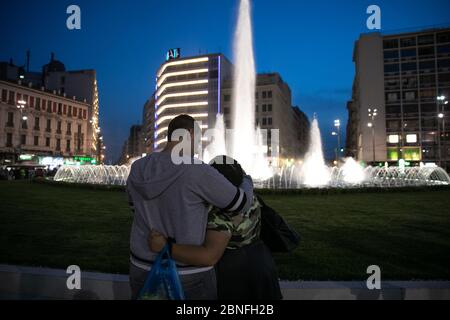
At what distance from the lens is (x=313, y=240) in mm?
6555

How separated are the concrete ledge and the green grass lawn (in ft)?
1.60

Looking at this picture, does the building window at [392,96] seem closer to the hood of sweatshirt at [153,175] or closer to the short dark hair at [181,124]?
the short dark hair at [181,124]

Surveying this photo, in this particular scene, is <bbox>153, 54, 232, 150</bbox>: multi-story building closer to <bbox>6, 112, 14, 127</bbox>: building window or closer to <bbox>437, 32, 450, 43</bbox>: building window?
<bbox>6, 112, 14, 127</bbox>: building window

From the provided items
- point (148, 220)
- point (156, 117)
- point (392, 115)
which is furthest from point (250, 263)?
point (156, 117)

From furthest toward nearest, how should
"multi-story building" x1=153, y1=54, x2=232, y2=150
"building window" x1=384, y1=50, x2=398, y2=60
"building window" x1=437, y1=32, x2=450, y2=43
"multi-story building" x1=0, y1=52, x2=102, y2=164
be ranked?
"multi-story building" x1=153, y1=54, x2=232, y2=150 → "building window" x1=384, y1=50, x2=398, y2=60 → "building window" x1=437, y1=32, x2=450, y2=43 → "multi-story building" x1=0, y1=52, x2=102, y2=164

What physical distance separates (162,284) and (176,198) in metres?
0.51

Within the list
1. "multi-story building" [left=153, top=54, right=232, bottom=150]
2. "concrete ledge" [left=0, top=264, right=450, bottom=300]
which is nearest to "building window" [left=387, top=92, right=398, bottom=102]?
"multi-story building" [left=153, top=54, right=232, bottom=150]

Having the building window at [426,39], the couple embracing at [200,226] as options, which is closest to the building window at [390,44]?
the building window at [426,39]

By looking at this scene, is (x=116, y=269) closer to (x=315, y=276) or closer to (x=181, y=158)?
(x=315, y=276)

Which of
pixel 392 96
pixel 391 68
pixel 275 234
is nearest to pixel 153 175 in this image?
pixel 275 234

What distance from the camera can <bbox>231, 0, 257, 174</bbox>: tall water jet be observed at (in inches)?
1064

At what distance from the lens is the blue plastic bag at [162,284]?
1872 millimetres

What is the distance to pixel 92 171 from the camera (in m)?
31.2
